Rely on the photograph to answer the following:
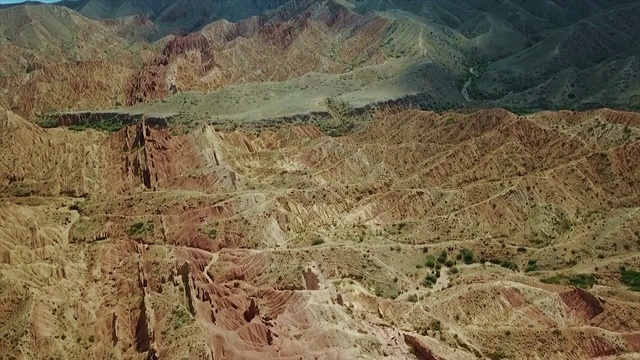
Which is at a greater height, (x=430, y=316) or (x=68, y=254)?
(x=68, y=254)

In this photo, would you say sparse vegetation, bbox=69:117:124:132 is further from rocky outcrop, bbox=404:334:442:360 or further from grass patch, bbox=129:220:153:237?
rocky outcrop, bbox=404:334:442:360

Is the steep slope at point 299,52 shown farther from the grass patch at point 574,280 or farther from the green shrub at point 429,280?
the grass patch at point 574,280

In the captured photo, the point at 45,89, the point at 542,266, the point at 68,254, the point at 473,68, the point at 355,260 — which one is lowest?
the point at 542,266

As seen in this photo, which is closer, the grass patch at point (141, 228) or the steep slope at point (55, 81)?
the grass patch at point (141, 228)

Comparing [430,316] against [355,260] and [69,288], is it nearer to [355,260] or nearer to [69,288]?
[355,260]

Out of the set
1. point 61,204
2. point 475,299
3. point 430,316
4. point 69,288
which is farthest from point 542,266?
point 61,204

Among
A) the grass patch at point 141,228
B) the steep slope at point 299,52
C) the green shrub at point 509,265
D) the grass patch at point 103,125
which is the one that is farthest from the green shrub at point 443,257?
the grass patch at point 103,125
